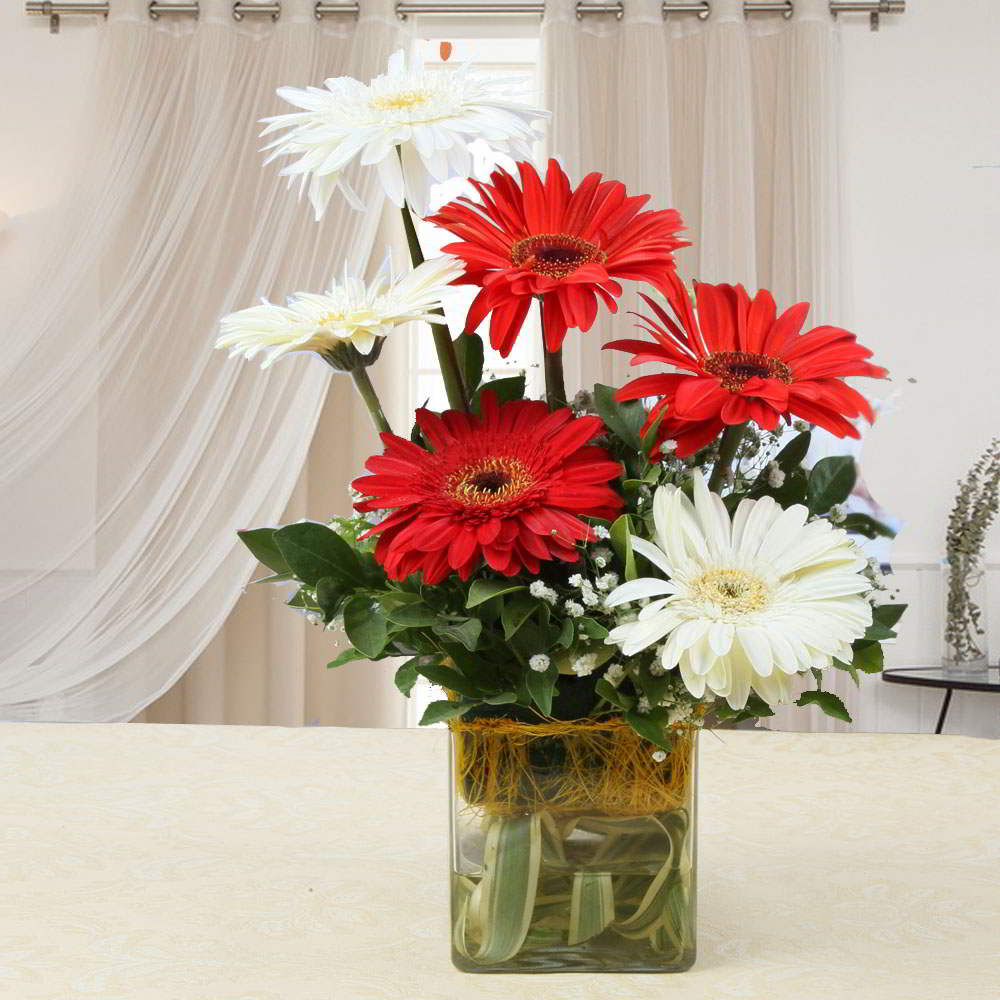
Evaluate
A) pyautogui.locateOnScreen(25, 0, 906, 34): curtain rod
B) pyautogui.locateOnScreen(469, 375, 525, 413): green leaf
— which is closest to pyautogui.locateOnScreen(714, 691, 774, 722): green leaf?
pyautogui.locateOnScreen(469, 375, 525, 413): green leaf

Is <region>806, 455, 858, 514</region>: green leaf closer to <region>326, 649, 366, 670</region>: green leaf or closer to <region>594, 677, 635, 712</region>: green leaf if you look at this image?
<region>594, 677, 635, 712</region>: green leaf

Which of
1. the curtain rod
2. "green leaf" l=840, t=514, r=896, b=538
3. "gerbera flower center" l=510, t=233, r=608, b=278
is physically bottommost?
"green leaf" l=840, t=514, r=896, b=538

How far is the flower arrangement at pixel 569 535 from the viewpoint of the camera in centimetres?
62

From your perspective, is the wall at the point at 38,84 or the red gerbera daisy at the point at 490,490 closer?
the red gerbera daisy at the point at 490,490

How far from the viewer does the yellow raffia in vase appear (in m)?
0.70

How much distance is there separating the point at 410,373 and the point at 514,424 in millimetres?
2614

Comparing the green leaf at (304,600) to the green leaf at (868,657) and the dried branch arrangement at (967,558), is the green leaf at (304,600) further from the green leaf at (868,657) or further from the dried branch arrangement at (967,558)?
the dried branch arrangement at (967,558)

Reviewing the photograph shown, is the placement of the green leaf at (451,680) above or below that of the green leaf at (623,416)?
below

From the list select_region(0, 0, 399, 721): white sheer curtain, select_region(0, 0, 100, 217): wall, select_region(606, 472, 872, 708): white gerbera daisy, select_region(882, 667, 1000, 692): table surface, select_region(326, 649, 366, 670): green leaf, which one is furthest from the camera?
select_region(0, 0, 100, 217): wall

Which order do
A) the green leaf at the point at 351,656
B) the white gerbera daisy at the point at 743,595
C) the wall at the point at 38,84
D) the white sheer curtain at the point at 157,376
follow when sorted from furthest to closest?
the wall at the point at 38,84
the white sheer curtain at the point at 157,376
the green leaf at the point at 351,656
the white gerbera daisy at the point at 743,595

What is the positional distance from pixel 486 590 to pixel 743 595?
14 centimetres

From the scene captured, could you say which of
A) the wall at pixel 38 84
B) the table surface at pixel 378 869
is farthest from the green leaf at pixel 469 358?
the wall at pixel 38 84

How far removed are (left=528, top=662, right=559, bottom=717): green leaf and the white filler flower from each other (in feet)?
0.68

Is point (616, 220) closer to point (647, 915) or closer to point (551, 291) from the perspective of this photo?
point (551, 291)
